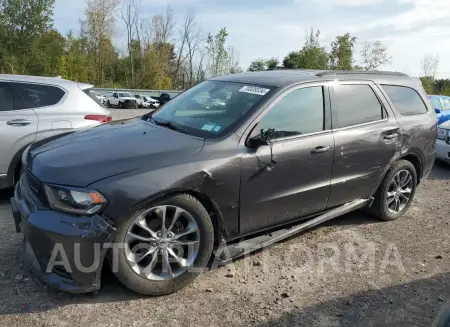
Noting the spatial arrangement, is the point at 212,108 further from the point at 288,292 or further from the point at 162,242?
the point at 288,292

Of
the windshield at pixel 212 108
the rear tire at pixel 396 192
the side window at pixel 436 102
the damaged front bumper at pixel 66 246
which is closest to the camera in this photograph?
the damaged front bumper at pixel 66 246

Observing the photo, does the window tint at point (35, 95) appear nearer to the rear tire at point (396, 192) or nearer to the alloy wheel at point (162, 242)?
the alloy wheel at point (162, 242)

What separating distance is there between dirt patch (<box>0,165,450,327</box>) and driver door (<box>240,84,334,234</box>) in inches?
17.4

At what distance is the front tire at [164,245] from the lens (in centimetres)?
302

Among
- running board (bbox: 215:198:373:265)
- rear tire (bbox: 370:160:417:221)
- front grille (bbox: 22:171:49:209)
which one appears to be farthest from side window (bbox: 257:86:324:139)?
front grille (bbox: 22:171:49:209)

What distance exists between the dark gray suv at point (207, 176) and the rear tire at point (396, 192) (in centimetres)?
4

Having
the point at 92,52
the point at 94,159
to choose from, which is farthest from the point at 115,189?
the point at 92,52

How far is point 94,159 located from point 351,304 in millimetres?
2258

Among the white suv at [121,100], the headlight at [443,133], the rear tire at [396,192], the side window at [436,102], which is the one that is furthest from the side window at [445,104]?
the white suv at [121,100]

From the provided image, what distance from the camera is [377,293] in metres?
3.39

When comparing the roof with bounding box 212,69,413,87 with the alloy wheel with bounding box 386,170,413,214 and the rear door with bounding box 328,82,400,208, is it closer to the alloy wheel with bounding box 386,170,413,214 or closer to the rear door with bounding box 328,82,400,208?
the rear door with bounding box 328,82,400,208

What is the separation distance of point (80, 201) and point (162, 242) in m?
0.70

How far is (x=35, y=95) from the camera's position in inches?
208

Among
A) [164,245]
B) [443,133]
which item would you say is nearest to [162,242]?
[164,245]
